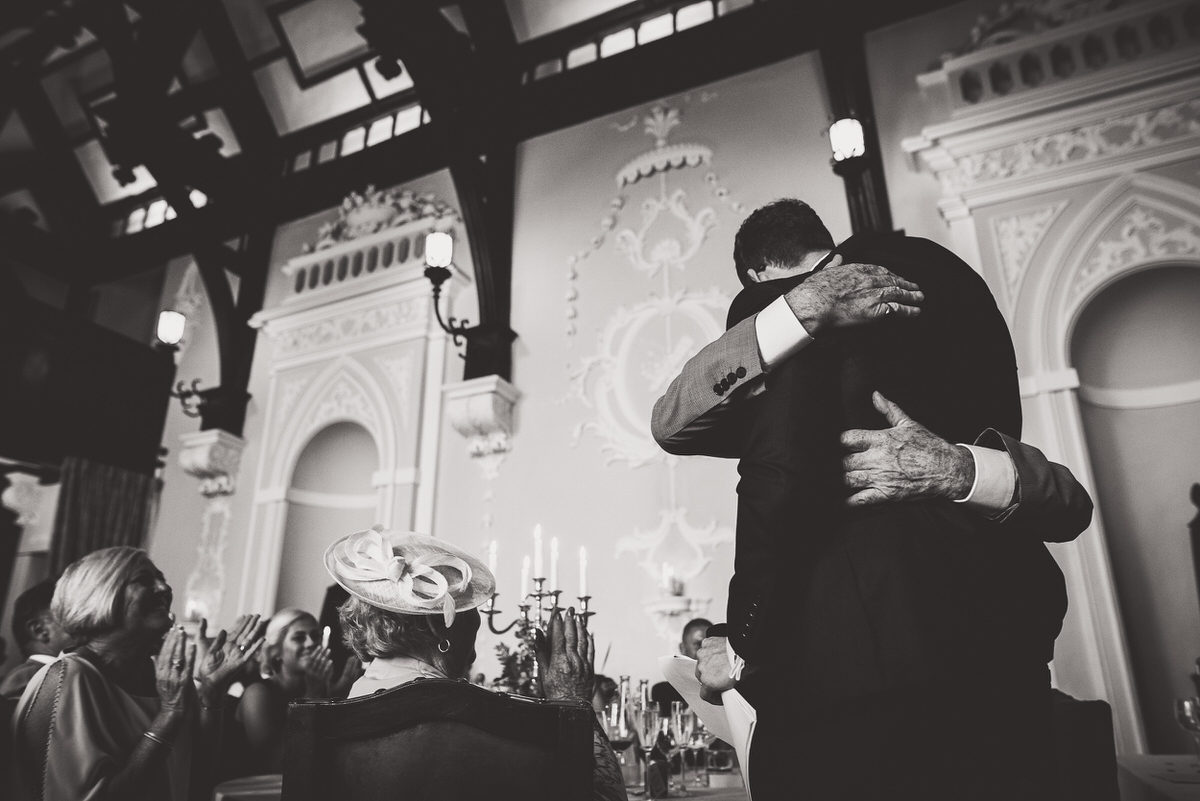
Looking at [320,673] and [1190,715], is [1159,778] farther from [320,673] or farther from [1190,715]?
[320,673]

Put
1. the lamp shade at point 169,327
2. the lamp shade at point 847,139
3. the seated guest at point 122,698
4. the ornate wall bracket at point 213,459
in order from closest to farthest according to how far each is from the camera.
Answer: the seated guest at point 122,698
the lamp shade at point 847,139
the lamp shade at point 169,327
the ornate wall bracket at point 213,459

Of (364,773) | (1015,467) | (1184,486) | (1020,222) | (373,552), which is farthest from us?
(1020,222)

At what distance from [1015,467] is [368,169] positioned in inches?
240

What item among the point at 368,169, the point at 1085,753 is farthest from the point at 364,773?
the point at 368,169

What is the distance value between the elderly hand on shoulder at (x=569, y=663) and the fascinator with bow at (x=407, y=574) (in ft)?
0.57

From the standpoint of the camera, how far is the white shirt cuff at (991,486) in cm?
89

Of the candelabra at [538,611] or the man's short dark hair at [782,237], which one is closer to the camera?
the man's short dark hair at [782,237]

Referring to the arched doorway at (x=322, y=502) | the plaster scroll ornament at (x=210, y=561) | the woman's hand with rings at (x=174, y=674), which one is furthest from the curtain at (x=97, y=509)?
the woman's hand with rings at (x=174, y=674)

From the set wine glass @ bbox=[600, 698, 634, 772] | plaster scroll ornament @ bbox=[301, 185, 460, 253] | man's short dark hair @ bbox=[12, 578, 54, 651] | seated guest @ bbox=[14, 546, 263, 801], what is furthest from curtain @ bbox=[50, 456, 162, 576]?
wine glass @ bbox=[600, 698, 634, 772]

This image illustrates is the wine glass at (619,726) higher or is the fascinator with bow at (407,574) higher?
the fascinator with bow at (407,574)

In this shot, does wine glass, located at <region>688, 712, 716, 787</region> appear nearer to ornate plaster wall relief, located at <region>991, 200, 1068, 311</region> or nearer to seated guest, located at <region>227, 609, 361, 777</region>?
seated guest, located at <region>227, 609, 361, 777</region>

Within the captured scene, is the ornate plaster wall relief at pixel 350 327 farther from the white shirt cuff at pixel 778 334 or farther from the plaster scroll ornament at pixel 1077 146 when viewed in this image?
the white shirt cuff at pixel 778 334

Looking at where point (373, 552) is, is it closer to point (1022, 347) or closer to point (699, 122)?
point (1022, 347)

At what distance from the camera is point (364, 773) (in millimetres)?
1106
